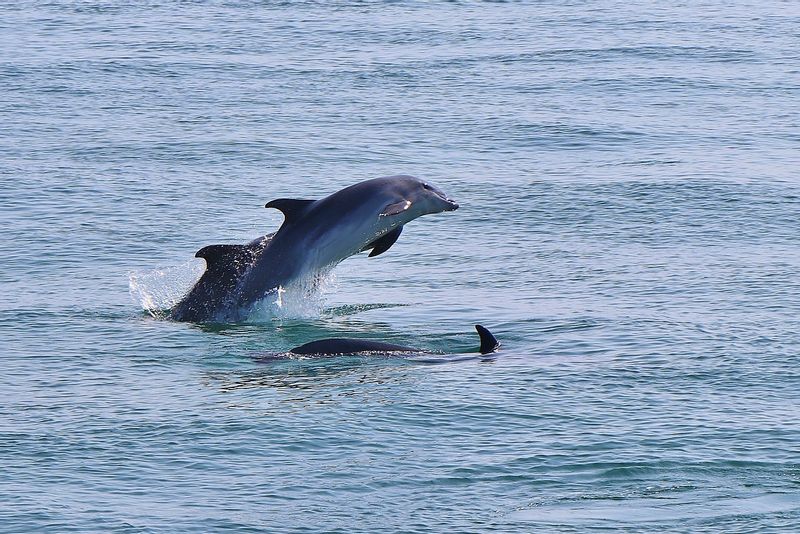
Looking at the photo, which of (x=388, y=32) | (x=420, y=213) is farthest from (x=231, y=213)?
(x=388, y=32)

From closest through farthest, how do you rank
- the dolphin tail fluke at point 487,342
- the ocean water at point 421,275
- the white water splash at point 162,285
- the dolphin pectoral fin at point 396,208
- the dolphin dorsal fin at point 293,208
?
the ocean water at point 421,275, the dolphin tail fluke at point 487,342, the dolphin pectoral fin at point 396,208, the dolphin dorsal fin at point 293,208, the white water splash at point 162,285

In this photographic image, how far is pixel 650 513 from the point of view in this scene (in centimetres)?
1389

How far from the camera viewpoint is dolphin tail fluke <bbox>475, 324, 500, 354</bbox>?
18.4m

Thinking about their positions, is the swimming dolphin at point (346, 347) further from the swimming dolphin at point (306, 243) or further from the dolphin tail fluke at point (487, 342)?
the swimming dolphin at point (306, 243)

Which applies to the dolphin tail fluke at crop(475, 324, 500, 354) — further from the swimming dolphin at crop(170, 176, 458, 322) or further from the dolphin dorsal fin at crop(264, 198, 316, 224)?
the dolphin dorsal fin at crop(264, 198, 316, 224)

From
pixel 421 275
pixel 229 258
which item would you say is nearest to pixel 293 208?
pixel 229 258

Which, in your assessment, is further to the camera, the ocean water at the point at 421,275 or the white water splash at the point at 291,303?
the white water splash at the point at 291,303

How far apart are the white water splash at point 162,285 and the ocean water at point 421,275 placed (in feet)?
0.27

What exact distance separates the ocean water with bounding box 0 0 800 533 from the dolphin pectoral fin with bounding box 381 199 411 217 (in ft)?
4.48

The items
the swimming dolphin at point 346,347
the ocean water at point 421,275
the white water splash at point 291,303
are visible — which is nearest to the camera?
the ocean water at point 421,275

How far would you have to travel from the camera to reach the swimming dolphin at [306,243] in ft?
67.4

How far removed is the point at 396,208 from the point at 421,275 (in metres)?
2.93

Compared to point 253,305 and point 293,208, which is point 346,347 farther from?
point 293,208

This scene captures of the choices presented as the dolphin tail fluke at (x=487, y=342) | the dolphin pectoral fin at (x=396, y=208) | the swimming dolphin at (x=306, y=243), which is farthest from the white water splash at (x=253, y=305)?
the dolphin tail fluke at (x=487, y=342)
